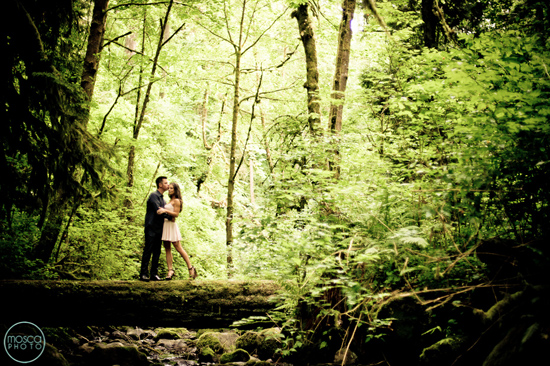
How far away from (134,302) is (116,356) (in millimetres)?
919

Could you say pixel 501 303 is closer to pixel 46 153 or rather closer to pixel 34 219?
pixel 46 153

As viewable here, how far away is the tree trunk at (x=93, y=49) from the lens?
7.68 m

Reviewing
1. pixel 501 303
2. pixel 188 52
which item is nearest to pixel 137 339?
pixel 501 303

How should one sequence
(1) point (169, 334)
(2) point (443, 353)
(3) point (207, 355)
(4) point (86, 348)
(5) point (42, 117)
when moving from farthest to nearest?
(1) point (169, 334) → (3) point (207, 355) → (4) point (86, 348) → (5) point (42, 117) → (2) point (443, 353)

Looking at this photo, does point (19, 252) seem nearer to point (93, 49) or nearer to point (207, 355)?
point (207, 355)

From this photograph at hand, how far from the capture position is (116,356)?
6.06 metres

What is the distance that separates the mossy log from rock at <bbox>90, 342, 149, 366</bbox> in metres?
0.45

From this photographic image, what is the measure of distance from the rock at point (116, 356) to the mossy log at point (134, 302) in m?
0.45

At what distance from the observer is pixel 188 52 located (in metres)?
13.2

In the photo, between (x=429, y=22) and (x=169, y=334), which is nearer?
(x=429, y=22)

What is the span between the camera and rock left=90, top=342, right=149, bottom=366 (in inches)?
236

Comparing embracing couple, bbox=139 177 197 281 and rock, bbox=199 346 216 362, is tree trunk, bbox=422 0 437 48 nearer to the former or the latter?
embracing couple, bbox=139 177 197 281

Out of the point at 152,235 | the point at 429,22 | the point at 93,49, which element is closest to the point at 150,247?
the point at 152,235

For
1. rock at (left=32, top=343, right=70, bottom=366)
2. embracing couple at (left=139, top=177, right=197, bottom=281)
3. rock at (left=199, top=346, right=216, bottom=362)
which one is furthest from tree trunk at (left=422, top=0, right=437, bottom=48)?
rock at (left=32, top=343, right=70, bottom=366)
